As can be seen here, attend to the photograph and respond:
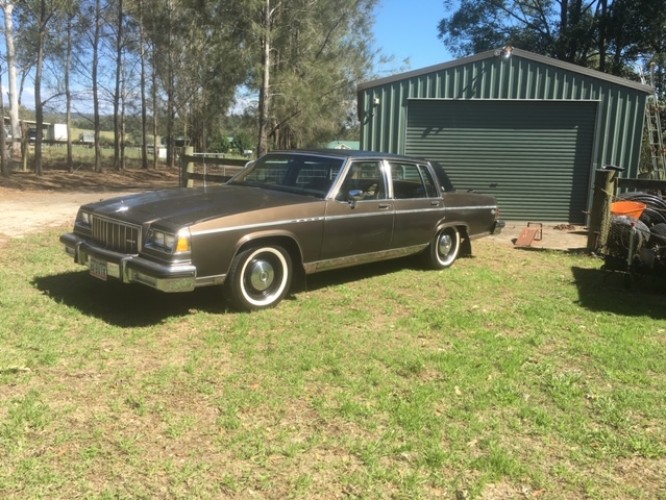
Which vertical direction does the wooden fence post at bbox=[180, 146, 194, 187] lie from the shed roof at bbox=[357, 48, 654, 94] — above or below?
below

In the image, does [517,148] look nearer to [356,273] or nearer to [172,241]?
[356,273]

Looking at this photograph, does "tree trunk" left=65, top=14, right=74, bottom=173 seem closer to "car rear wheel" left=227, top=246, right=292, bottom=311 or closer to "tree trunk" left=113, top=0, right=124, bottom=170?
"tree trunk" left=113, top=0, right=124, bottom=170

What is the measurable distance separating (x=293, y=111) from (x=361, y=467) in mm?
23015

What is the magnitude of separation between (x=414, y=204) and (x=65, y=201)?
1138 centimetres

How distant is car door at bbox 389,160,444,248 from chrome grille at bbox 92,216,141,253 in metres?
2.98

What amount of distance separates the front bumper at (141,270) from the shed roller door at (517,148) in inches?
351

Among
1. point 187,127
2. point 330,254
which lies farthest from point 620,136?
point 187,127

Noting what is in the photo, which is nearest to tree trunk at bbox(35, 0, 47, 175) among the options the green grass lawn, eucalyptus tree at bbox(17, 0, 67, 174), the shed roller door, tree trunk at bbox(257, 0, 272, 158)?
eucalyptus tree at bbox(17, 0, 67, 174)

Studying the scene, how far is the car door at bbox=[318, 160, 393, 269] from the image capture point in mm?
6047

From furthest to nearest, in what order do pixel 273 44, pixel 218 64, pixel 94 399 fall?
1. pixel 218 64
2. pixel 273 44
3. pixel 94 399

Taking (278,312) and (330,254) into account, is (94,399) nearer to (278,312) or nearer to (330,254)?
(278,312)

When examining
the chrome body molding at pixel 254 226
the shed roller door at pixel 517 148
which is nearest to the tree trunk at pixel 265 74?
the shed roller door at pixel 517 148

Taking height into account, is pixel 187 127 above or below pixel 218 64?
below

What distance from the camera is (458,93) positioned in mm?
12703
